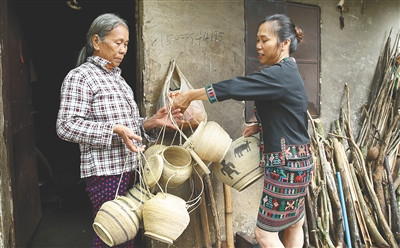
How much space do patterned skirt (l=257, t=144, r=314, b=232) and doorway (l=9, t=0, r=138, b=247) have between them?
8.14 feet

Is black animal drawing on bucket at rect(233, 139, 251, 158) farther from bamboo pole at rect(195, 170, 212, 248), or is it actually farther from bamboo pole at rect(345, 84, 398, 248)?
bamboo pole at rect(345, 84, 398, 248)

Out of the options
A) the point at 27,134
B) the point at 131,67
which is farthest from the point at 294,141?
the point at 131,67

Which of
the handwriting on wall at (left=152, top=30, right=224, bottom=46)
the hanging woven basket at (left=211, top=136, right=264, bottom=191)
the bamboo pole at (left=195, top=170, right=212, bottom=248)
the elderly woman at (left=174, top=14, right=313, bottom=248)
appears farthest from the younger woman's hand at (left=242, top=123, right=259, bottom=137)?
the handwriting on wall at (left=152, top=30, right=224, bottom=46)

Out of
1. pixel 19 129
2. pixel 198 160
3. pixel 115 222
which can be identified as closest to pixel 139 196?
pixel 115 222

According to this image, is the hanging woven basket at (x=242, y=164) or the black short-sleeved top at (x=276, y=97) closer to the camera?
the black short-sleeved top at (x=276, y=97)

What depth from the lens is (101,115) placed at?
2105 mm

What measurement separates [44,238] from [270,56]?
322cm

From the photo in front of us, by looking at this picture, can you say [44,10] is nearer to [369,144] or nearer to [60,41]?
[60,41]

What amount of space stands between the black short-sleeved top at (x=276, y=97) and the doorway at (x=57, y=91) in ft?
8.39

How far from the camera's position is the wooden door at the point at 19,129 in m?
2.79

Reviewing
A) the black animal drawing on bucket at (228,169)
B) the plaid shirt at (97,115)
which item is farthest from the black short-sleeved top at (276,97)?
the plaid shirt at (97,115)

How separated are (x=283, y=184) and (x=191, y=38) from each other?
5.08ft

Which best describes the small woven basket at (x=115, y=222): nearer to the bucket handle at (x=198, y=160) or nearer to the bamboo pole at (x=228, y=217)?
the bucket handle at (x=198, y=160)

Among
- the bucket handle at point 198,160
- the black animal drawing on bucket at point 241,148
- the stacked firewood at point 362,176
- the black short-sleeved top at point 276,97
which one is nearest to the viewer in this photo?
the black short-sleeved top at point 276,97
